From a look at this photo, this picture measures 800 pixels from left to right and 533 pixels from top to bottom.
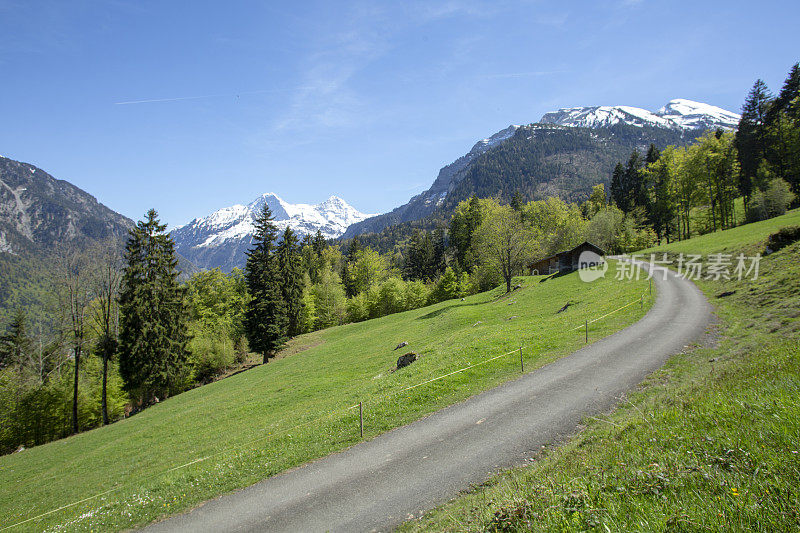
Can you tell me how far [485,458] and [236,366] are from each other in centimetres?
5175

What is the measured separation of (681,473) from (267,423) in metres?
20.2

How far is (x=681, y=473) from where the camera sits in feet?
15.9

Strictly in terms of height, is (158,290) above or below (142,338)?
above

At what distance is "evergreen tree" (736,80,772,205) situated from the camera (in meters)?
66.4

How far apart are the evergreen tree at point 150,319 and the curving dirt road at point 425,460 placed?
124 feet

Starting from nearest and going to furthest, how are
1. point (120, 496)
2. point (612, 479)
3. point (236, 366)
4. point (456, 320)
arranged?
point (612, 479), point (120, 496), point (456, 320), point (236, 366)

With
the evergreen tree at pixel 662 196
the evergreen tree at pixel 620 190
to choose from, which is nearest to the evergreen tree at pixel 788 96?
the evergreen tree at pixel 662 196

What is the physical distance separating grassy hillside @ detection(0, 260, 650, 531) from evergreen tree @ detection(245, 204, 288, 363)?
11.0 meters

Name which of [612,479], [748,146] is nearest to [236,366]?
[612,479]

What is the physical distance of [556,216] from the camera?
83938mm

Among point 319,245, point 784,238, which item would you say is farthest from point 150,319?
point 784,238

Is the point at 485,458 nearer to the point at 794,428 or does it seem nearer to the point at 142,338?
the point at 794,428

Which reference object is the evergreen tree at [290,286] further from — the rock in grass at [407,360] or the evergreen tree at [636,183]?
the evergreen tree at [636,183]

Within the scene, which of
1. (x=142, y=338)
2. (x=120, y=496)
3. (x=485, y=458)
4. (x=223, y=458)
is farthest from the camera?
(x=142, y=338)
